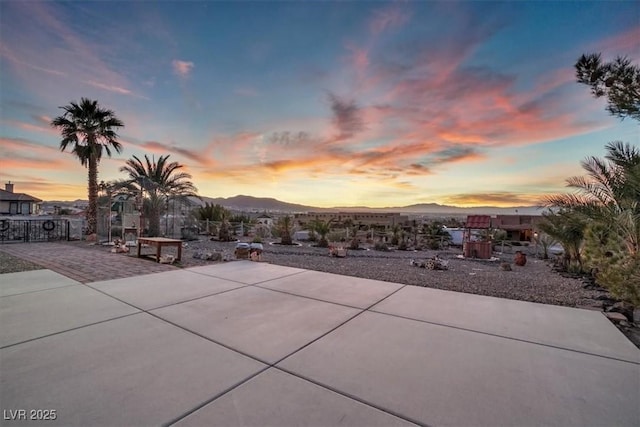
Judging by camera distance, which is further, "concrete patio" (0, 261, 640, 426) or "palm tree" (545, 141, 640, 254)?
"palm tree" (545, 141, 640, 254)

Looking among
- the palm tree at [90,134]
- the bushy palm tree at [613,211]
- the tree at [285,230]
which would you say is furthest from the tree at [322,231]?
the palm tree at [90,134]

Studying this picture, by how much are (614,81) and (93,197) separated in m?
19.1

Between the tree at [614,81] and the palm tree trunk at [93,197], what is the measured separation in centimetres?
1814

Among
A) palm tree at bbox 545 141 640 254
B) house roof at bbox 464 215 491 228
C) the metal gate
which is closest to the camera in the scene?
palm tree at bbox 545 141 640 254

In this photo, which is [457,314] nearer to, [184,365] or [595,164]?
[184,365]

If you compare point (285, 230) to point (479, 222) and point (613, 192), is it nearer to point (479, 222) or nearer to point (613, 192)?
point (479, 222)

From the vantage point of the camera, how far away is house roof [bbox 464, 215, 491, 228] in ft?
41.5

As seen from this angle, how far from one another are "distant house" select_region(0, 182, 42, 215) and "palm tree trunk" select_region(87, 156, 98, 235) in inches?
903

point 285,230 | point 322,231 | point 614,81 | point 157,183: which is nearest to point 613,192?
point 614,81

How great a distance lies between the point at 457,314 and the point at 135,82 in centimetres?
1172

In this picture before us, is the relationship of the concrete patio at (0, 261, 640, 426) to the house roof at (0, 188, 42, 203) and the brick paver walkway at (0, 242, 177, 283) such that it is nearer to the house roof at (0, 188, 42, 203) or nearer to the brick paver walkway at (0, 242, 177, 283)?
the brick paver walkway at (0, 242, 177, 283)

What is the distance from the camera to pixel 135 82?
9.89 m

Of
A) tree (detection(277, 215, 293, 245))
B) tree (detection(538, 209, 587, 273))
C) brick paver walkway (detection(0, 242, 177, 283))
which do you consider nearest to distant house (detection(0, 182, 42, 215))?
brick paver walkway (detection(0, 242, 177, 283))

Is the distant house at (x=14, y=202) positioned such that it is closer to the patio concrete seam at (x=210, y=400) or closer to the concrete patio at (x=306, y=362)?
the concrete patio at (x=306, y=362)
